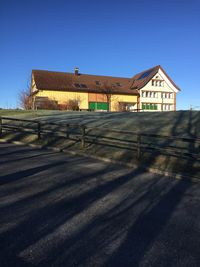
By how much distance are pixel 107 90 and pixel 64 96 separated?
892cm

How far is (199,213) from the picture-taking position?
4.56m

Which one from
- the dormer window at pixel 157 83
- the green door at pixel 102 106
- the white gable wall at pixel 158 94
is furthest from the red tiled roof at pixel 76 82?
the dormer window at pixel 157 83

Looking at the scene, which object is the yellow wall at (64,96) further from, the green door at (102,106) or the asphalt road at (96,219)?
the asphalt road at (96,219)

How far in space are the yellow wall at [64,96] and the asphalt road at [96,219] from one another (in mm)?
37747

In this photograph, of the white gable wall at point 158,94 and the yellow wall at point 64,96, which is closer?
the yellow wall at point 64,96

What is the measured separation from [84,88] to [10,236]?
4514 centimetres

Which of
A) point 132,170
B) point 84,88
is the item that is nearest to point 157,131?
point 132,170

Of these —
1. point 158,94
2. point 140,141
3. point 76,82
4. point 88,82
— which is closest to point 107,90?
point 88,82

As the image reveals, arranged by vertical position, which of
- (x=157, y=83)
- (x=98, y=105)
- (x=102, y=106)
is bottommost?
(x=102, y=106)

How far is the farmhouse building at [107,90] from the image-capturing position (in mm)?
44222

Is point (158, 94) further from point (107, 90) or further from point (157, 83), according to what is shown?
point (107, 90)

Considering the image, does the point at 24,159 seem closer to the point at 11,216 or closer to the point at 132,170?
the point at 132,170

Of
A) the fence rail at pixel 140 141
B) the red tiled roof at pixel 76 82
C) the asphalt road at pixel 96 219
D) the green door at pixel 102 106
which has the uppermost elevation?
the red tiled roof at pixel 76 82

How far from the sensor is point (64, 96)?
147ft
